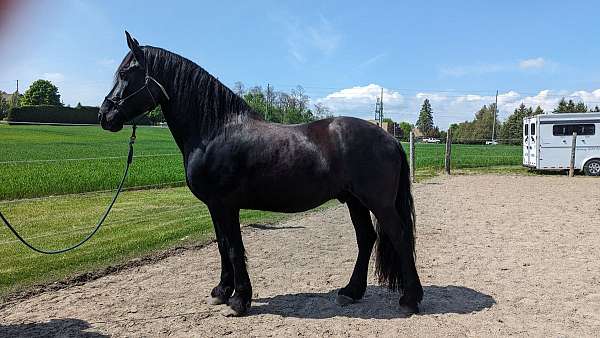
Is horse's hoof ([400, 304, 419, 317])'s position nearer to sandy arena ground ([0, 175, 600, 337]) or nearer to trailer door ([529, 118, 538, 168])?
sandy arena ground ([0, 175, 600, 337])

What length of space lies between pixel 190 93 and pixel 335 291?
8.03 ft

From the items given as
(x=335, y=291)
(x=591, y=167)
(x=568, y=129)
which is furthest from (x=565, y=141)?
(x=335, y=291)

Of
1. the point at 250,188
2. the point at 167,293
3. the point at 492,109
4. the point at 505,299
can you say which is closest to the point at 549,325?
the point at 505,299

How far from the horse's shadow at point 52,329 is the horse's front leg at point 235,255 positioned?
110cm

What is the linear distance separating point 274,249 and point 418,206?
5404mm

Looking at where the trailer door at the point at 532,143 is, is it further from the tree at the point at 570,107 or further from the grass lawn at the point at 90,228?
the tree at the point at 570,107

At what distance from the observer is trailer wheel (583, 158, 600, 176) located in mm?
19422

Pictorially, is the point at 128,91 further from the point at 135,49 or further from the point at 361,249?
the point at 361,249

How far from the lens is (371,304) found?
14.2 feet

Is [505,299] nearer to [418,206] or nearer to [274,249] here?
[274,249]

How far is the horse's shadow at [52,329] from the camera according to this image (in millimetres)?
3553

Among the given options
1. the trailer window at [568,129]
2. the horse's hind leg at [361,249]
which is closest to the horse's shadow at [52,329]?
the horse's hind leg at [361,249]

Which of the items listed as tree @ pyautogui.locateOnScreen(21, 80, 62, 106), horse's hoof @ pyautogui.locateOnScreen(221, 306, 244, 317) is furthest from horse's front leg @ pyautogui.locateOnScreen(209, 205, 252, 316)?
tree @ pyautogui.locateOnScreen(21, 80, 62, 106)

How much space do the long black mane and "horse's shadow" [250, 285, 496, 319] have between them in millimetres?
1748
